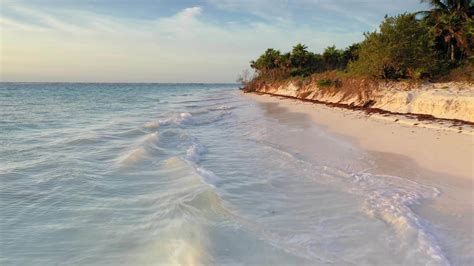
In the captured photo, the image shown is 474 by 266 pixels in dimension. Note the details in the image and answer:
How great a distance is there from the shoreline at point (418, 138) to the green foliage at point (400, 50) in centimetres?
643

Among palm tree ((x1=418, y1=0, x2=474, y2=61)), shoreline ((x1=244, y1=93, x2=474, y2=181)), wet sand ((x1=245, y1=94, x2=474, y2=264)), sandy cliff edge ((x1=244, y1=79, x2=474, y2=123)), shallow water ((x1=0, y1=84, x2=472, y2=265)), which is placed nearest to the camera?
shallow water ((x1=0, y1=84, x2=472, y2=265))

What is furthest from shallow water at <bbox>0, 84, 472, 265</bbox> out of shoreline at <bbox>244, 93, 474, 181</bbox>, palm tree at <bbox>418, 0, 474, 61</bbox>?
palm tree at <bbox>418, 0, 474, 61</bbox>

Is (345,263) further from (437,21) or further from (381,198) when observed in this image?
(437,21)

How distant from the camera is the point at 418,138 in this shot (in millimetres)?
13375

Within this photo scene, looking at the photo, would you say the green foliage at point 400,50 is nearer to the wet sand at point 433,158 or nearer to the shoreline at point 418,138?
the shoreline at point 418,138

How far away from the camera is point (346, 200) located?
7.18m

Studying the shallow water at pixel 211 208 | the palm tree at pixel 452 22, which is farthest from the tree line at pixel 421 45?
the shallow water at pixel 211 208

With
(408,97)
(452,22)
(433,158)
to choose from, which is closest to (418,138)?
(433,158)

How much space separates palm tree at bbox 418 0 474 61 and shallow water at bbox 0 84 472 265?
2535cm

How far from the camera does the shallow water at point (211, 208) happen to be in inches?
203

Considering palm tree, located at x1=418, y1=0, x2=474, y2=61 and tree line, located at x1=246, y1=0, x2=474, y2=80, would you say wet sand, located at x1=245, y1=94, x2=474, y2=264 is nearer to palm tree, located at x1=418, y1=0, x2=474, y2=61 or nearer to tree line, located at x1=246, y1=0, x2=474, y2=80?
tree line, located at x1=246, y1=0, x2=474, y2=80

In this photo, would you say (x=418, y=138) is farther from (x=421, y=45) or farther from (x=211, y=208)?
(x=421, y=45)

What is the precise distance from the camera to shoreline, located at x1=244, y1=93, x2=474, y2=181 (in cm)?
973

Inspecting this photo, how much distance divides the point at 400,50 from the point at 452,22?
10212mm
